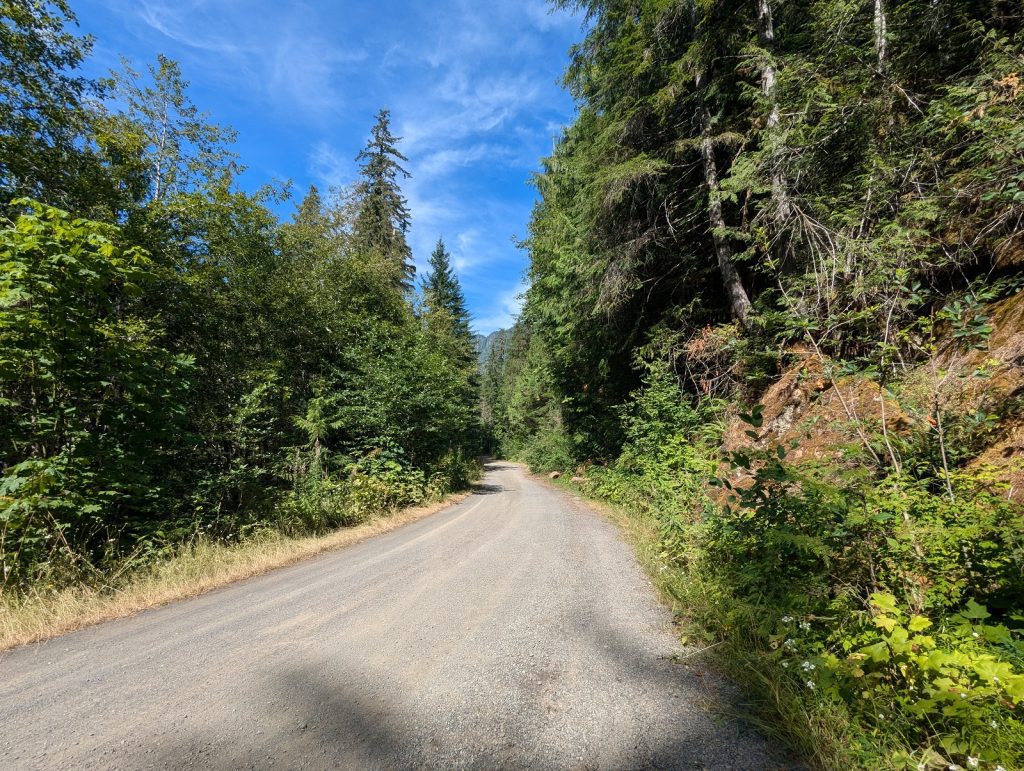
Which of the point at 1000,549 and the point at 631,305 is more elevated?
the point at 631,305

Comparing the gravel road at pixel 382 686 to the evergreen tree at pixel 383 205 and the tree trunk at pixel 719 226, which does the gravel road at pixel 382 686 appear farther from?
the evergreen tree at pixel 383 205

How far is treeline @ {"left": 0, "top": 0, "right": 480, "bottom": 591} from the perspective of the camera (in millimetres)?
4441

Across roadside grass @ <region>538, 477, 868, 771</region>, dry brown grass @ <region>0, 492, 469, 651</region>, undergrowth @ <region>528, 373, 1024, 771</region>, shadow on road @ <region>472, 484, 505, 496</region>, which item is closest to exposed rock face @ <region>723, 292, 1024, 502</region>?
undergrowth @ <region>528, 373, 1024, 771</region>

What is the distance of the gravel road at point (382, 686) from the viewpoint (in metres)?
2.04

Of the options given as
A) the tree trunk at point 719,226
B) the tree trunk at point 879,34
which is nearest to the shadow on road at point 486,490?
the tree trunk at point 719,226

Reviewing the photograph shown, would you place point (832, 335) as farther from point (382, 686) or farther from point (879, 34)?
point (382, 686)

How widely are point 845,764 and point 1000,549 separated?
1.65 metres

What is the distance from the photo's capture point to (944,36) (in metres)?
5.12

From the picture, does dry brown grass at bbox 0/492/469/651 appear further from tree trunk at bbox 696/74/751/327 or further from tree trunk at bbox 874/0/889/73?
tree trunk at bbox 874/0/889/73

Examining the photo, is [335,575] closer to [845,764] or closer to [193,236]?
[845,764]

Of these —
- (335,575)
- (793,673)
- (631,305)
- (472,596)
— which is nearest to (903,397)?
(793,673)

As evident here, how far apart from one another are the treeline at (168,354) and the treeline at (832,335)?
683cm

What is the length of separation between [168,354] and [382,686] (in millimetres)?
5826

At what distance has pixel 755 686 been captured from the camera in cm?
241
